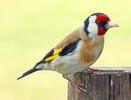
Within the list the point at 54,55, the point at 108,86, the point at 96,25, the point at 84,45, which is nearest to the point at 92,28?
the point at 96,25

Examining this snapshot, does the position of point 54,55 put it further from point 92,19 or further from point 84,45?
point 92,19

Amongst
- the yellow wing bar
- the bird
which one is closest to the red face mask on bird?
the bird

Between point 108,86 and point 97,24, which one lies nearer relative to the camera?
point 108,86

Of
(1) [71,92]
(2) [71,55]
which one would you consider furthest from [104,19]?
(1) [71,92]

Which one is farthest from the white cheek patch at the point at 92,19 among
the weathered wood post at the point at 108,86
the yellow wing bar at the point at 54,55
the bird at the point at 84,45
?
the weathered wood post at the point at 108,86

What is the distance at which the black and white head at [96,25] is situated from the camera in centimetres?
469

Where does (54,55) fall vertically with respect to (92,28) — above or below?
below

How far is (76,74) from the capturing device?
Answer: 4410 mm

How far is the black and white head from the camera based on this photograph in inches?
185

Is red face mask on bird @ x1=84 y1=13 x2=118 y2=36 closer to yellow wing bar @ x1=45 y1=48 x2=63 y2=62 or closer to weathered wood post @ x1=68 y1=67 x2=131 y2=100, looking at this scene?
yellow wing bar @ x1=45 y1=48 x2=63 y2=62

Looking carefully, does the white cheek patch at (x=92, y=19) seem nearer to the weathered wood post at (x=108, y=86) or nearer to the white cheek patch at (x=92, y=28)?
the white cheek patch at (x=92, y=28)

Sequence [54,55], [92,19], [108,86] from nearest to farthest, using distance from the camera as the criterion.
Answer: [108,86] → [92,19] → [54,55]

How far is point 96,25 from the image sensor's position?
15.7 feet

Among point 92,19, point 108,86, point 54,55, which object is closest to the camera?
point 108,86
